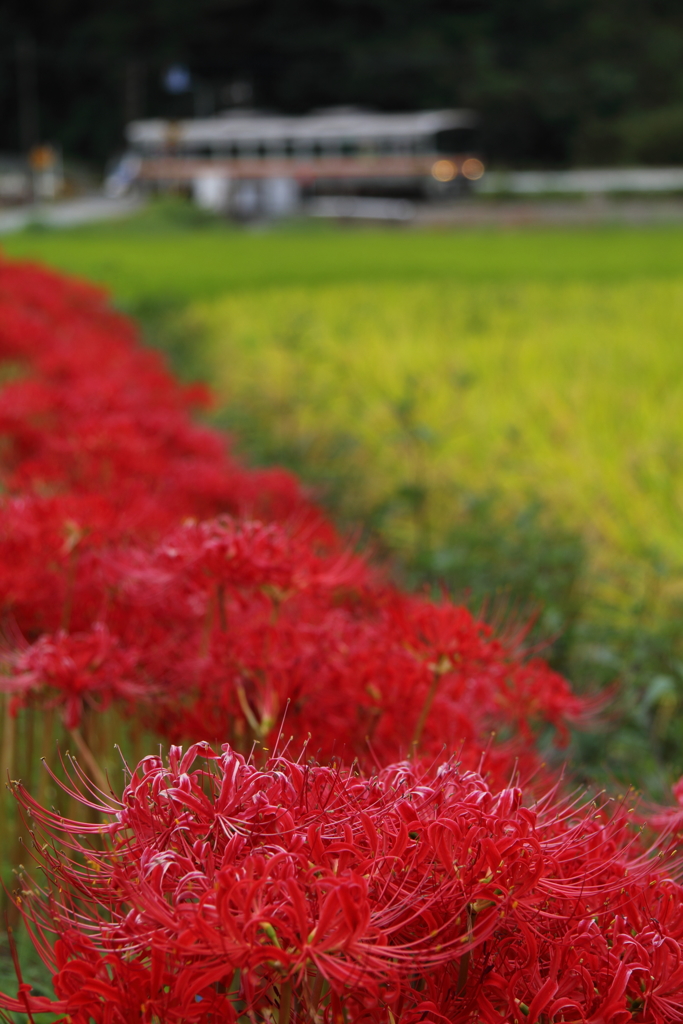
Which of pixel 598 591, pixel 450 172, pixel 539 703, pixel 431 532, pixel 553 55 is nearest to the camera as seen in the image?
pixel 539 703

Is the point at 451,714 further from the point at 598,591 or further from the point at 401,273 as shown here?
the point at 401,273

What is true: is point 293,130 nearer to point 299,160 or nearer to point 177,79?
point 299,160

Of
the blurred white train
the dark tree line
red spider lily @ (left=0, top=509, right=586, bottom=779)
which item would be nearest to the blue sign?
the dark tree line

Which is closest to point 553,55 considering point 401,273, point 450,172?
point 450,172

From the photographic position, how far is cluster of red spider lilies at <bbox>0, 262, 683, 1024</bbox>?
0.72 metres

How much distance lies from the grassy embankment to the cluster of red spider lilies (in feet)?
1.09

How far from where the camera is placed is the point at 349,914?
0.68 metres

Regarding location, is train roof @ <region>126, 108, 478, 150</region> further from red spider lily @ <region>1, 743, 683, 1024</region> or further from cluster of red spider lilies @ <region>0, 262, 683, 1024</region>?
red spider lily @ <region>1, 743, 683, 1024</region>

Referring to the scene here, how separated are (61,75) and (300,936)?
60.2m

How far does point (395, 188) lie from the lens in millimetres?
38312

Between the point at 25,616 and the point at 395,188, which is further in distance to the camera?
the point at 395,188

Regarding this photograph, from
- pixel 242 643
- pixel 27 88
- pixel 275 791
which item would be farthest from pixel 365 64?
pixel 275 791

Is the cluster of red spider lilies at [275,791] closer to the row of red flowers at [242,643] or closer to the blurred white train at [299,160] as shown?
the row of red flowers at [242,643]

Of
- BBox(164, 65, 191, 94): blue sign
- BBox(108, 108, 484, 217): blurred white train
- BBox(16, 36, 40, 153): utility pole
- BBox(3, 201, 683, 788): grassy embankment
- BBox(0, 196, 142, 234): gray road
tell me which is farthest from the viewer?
BBox(16, 36, 40, 153): utility pole
